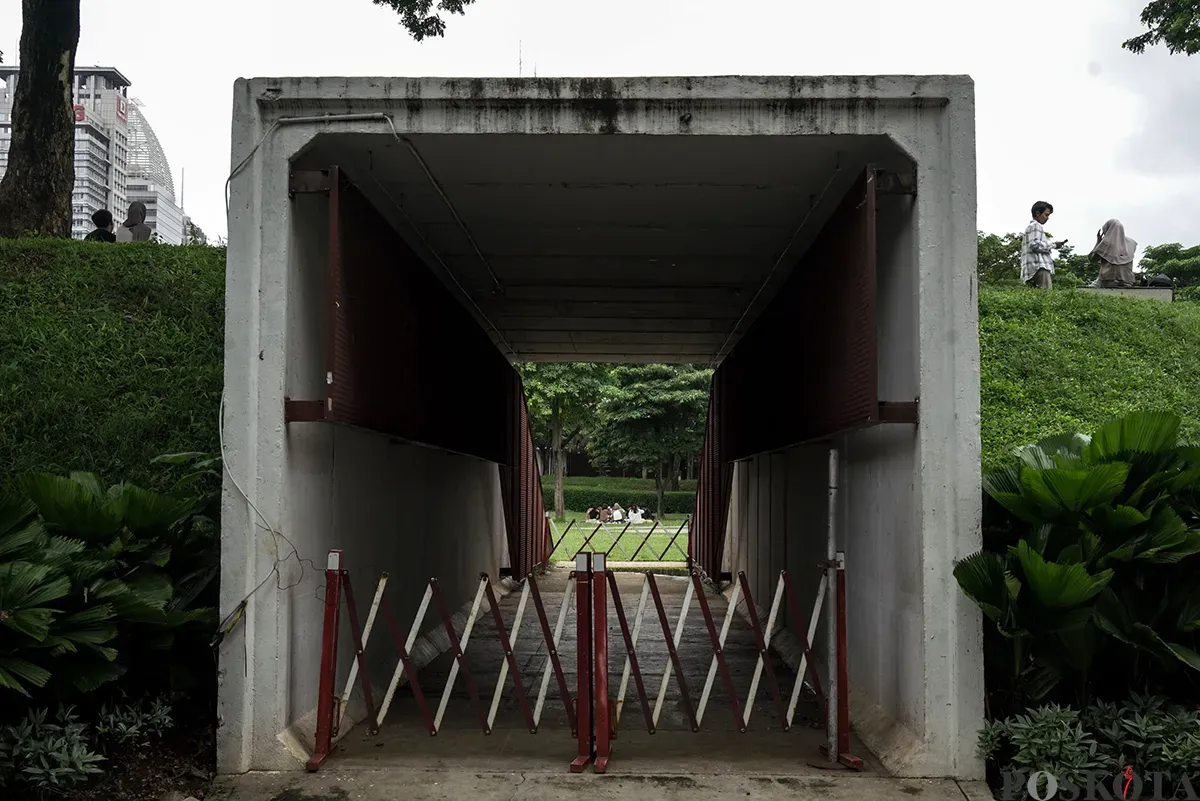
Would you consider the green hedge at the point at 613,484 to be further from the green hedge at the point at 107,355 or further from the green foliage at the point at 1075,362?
the green hedge at the point at 107,355

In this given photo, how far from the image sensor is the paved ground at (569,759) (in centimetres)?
547

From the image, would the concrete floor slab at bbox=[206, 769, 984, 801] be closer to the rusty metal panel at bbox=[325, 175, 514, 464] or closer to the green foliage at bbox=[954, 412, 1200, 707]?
the green foliage at bbox=[954, 412, 1200, 707]

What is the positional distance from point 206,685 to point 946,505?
14.7 feet

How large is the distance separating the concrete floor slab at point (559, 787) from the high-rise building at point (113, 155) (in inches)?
1840

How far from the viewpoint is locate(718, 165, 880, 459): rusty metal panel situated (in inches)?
238

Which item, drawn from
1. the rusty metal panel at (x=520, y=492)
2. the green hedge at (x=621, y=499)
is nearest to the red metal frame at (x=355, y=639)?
the rusty metal panel at (x=520, y=492)

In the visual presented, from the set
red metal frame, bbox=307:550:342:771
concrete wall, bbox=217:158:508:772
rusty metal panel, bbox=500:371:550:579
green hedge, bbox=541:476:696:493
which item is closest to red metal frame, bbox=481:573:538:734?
red metal frame, bbox=307:550:342:771

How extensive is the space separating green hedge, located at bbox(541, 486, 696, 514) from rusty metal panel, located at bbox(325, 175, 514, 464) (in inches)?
1080

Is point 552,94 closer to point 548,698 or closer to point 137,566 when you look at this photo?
Result: point 137,566

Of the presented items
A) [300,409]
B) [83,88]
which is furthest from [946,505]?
[83,88]

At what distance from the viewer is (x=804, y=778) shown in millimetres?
5695

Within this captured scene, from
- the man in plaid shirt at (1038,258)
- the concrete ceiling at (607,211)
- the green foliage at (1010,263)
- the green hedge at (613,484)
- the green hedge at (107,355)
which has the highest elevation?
the green foliage at (1010,263)

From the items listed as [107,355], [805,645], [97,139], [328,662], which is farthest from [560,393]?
[97,139]

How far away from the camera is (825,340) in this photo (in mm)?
7258
